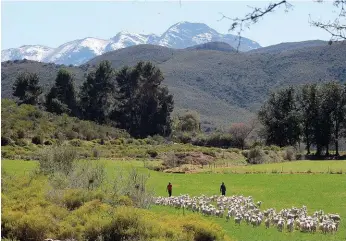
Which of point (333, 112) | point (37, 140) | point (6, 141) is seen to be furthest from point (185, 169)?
point (333, 112)

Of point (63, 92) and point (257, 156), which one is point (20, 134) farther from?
point (257, 156)

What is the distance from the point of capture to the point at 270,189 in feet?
123

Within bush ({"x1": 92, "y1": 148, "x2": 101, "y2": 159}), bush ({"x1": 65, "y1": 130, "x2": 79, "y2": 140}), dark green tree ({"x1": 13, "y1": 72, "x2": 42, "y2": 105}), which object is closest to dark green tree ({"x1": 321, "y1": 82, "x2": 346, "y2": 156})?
bush ({"x1": 92, "y1": 148, "x2": 101, "y2": 159})

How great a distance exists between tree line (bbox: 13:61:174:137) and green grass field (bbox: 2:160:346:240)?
36.6m

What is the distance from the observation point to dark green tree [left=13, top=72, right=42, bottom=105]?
88.6 meters

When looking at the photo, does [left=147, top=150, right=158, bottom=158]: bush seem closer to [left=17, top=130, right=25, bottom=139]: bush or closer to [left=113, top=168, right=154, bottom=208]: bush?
[left=17, top=130, right=25, bottom=139]: bush

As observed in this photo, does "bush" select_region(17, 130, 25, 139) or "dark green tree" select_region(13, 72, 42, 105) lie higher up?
"dark green tree" select_region(13, 72, 42, 105)

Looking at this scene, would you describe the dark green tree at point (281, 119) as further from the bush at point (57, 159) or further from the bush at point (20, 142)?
the bush at point (57, 159)

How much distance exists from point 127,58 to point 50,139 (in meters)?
122

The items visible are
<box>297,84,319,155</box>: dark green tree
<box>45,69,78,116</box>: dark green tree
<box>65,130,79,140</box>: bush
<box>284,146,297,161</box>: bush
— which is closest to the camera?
<box>284,146,297,161</box>: bush

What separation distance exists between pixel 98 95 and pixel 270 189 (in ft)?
184

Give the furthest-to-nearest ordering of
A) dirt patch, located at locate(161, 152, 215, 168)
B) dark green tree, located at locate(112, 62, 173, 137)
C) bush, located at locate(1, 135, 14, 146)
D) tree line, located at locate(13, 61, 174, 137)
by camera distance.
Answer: dark green tree, located at locate(112, 62, 173, 137) → tree line, located at locate(13, 61, 174, 137) → bush, located at locate(1, 135, 14, 146) → dirt patch, located at locate(161, 152, 215, 168)

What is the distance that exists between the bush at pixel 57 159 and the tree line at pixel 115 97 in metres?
59.4

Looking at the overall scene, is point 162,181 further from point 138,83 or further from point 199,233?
point 138,83
